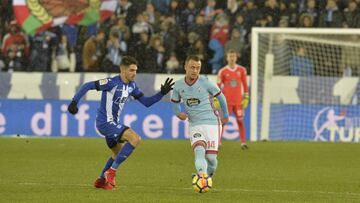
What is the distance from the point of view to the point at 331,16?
909 inches

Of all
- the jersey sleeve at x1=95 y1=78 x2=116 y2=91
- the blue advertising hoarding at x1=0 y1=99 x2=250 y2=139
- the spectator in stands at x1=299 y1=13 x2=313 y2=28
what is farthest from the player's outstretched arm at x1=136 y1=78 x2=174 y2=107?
the spectator in stands at x1=299 y1=13 x2=313 y2=28

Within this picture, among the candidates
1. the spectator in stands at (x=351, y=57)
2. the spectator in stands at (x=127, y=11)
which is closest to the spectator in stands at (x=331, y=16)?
the spectator in stands at (x=351, y=57)

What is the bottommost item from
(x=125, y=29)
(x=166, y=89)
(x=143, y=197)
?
(x=143, y=197)

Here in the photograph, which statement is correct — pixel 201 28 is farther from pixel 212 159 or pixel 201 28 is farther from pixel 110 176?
pixel 110 176

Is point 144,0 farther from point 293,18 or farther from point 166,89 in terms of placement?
point 166,89

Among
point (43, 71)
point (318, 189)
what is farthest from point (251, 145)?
point (318, 189)

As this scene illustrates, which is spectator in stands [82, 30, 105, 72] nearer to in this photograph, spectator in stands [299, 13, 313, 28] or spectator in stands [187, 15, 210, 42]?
spectator in stands [187, 15, 210, 42]

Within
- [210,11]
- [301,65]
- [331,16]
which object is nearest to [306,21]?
[331,16]

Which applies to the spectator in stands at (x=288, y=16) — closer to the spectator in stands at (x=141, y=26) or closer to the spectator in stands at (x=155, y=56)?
the spectator in stands at (x=155, y=56)

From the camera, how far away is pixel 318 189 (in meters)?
11.5

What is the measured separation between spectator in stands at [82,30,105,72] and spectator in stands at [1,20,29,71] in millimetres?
1528

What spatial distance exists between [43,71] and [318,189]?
42.6 feet

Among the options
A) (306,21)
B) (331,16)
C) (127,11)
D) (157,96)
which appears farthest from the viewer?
(127,11)

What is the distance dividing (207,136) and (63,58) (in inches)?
498
